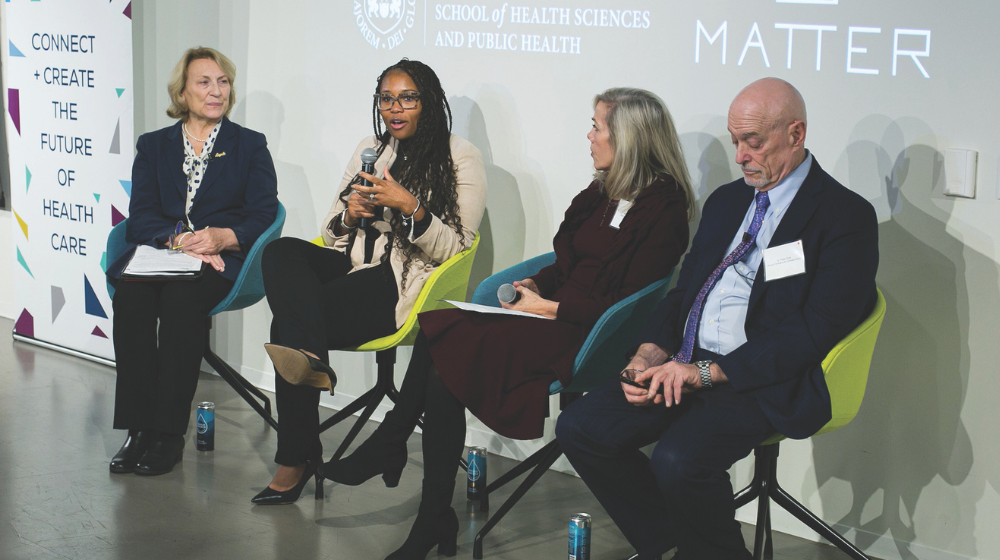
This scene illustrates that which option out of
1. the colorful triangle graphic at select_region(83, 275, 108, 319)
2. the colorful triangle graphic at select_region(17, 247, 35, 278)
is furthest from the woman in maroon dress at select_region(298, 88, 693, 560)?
the colorful triangle graphic at select_region(17, 247, 35, 278)

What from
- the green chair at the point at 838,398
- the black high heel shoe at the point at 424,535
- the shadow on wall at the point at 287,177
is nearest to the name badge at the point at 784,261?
the green chair at the point at 838,398

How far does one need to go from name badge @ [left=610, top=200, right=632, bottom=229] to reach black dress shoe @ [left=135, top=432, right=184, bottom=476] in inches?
71.1

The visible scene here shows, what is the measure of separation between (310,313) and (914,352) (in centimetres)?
185

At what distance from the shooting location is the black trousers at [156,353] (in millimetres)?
3504

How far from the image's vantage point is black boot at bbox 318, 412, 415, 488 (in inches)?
111

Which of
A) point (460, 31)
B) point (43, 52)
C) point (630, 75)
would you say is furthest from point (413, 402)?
point (43, 52)

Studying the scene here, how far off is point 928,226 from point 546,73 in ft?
4.85

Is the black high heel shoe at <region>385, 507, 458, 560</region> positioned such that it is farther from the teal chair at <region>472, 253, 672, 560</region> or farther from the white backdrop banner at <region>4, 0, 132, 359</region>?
the white backdrop banner at <region>4, 0, 132, 359</region>

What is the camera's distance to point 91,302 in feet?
16.8

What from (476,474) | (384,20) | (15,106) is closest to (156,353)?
(476,474)

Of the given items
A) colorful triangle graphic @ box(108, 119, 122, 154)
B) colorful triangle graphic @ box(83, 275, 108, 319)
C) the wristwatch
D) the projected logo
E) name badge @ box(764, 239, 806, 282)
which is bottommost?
colorful triangle graphic @ box(83, 275, 108, 319)

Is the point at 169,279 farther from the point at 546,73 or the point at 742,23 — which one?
the point at 742,23

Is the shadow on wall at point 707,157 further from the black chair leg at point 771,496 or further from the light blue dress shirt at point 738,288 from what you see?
the black chair leg at point 771,496

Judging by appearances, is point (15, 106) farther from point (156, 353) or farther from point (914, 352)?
point (914, 352)
